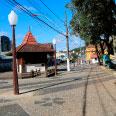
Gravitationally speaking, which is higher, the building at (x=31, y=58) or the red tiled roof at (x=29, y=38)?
the red tiled roof at (x=29, y=38)

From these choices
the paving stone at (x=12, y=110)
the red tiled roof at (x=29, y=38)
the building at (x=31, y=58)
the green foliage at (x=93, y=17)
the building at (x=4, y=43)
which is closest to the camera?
the paving stone at (x=12, y=110)

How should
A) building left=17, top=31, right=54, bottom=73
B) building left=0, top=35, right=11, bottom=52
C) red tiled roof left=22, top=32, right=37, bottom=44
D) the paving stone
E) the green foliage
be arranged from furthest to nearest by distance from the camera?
building left=0, top=35, right=11, bottom=52, red tiled roof left=22, top=32, right=37, bottom=44, building left=17, top=31, right=54, bottom=73, the green foliage, the paving stone

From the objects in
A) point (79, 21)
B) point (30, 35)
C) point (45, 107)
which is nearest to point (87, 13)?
→ point (79, 21)

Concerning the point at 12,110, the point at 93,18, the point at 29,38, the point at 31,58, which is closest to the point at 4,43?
the point at 29,38

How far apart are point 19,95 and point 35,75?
52.7ft

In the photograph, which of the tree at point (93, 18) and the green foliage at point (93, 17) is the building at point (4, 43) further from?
the green foliage at point (93, 17)

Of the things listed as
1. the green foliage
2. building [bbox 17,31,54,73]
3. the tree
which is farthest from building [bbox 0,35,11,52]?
the green foliage

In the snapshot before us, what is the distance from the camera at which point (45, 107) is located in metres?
13.5

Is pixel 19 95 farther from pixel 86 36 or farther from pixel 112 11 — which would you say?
pixel 112 11

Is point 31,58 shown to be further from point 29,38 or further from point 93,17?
point 93,17

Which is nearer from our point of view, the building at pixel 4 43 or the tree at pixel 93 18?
the tree at pixel 93 18

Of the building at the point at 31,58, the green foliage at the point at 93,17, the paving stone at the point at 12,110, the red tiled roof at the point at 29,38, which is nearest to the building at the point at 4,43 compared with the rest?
the red tiled roof at the point at 29,38

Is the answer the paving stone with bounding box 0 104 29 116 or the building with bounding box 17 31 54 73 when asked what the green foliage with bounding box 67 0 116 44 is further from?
the paving stone with bounding box 0 104 29 116

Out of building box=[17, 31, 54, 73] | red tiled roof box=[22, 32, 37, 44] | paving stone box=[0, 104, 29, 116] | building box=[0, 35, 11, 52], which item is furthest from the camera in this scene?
building box=[0, 35, 11, 52]
